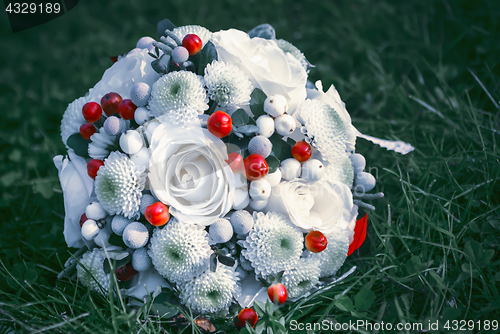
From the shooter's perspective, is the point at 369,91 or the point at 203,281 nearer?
the point at 203,281

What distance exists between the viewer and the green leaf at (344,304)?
947mm

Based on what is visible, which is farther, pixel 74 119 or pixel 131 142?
pixel 74 119

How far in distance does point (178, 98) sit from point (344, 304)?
63 cm

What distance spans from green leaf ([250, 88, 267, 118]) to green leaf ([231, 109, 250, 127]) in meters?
0.04

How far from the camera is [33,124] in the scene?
175 cm

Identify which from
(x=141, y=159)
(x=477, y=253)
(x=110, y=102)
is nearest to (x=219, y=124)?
(x=141, y=159)

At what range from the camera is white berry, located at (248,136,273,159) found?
0.88 m

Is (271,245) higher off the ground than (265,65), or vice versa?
(265,65)

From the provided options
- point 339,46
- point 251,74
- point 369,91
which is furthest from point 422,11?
point 251,74

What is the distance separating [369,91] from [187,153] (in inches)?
52.6

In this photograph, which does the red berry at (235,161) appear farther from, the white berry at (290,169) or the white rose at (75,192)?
the white rose at (75,192)

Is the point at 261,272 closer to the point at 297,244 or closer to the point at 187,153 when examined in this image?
the point at 297,244

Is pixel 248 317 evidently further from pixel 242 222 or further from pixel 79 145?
pixel 79 145

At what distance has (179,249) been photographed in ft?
2.81
